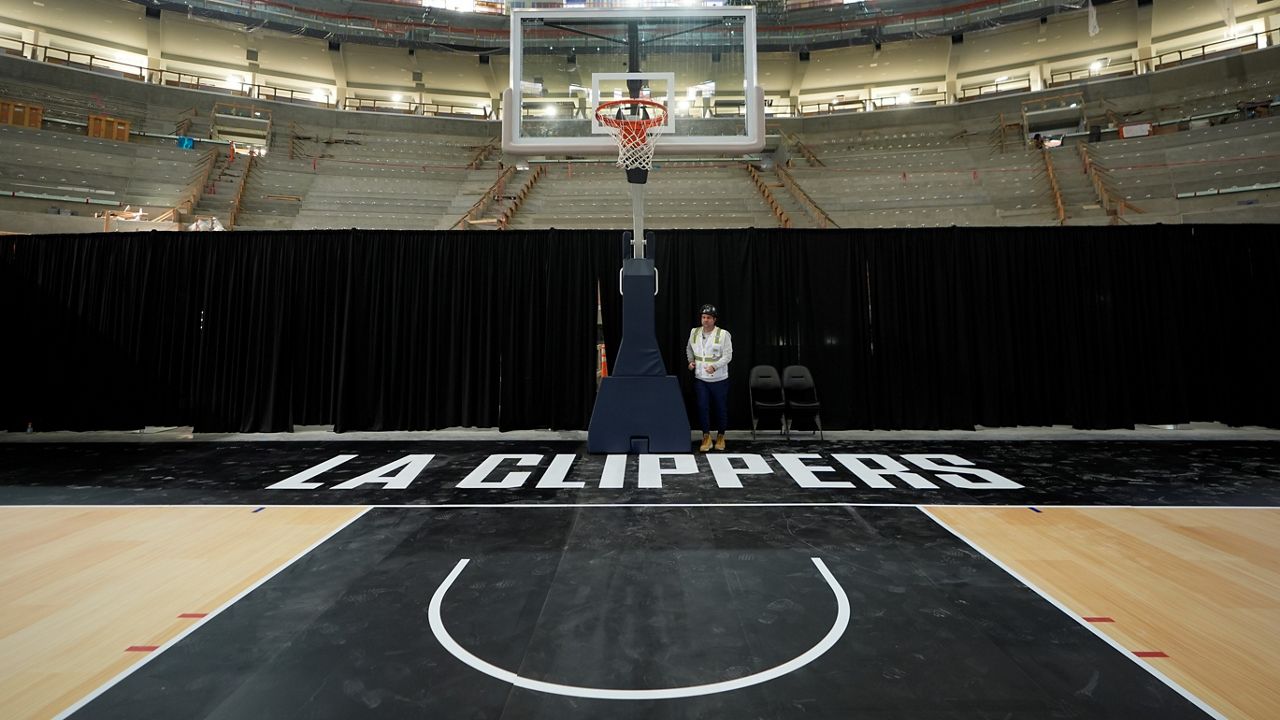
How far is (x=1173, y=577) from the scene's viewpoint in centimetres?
216

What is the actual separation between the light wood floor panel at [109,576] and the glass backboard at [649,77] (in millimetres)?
3588

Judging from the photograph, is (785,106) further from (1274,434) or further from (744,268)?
(1274,434)

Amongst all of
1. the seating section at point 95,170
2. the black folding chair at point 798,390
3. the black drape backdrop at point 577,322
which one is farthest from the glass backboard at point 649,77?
the seating section at point 95,170

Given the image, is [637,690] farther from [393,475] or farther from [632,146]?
[632,146]

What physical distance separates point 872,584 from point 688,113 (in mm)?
4283

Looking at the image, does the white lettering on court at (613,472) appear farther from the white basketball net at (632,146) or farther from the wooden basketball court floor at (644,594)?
the white basketball net at (632,146)

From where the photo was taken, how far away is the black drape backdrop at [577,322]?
5.82 m

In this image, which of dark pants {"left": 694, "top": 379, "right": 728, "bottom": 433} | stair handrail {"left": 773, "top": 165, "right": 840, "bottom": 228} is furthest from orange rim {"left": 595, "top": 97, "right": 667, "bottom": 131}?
stair handrail {"left": 773, "top": 165, "right": 840, "bottom": 228}

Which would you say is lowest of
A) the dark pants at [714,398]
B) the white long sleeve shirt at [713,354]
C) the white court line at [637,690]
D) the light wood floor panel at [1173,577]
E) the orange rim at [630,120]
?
the white court line at [637,690]

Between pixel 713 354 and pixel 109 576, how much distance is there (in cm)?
438

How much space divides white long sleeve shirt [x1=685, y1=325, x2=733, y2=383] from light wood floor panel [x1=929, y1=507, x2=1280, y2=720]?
239 cm

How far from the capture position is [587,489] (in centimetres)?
361

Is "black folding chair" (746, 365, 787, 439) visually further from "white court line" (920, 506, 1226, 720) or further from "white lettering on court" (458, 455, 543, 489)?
"white court line" (920, 506, 1226, 720)

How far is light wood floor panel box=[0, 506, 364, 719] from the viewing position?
1.56 meters
